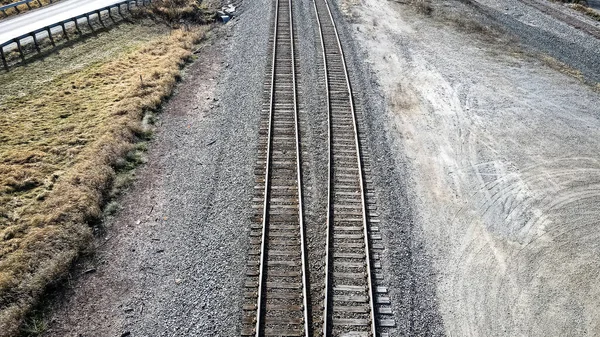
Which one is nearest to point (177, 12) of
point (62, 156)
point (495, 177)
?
point (62, 156)

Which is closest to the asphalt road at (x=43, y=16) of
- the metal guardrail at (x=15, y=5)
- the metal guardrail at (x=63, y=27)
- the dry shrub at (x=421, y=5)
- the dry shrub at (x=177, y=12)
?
the metal guardrail at (x=15, y=5)

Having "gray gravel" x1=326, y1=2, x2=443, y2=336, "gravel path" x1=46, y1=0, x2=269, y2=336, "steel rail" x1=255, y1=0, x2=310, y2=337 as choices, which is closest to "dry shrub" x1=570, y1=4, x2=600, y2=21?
"gray gravel" x1=326, y1=2, x2=443, y2=336

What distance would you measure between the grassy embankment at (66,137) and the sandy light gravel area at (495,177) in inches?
357

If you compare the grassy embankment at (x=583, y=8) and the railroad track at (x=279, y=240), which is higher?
the grassy embankment at (x=583, y=8)

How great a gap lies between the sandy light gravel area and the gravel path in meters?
4.55

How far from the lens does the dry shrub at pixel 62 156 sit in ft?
33.9

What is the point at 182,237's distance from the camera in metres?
11.3

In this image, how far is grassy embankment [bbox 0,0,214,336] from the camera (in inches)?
414

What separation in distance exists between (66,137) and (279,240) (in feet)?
32.5

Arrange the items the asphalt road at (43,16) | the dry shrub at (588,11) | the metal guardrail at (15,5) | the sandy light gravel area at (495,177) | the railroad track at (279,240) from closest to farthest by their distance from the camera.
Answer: the railroad track at (279,240)
the sandy light gravel area at (495,177)
the asphalt road at (43,16)
the metal guardrail at (15,5)
the dry shrub at (588,11)

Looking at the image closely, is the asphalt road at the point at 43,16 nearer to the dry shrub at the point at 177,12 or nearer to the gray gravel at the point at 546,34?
the dry shrub at the point at 177,12

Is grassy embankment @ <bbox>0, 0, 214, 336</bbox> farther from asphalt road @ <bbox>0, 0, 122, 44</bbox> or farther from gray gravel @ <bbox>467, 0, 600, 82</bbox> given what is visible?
gray gravel @ <bbox>467, 0, 600, 82</bbox>

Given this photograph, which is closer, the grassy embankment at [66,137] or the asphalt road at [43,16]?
the grassy embankment at [66,137]

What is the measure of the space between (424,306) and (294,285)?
10.5 feet
